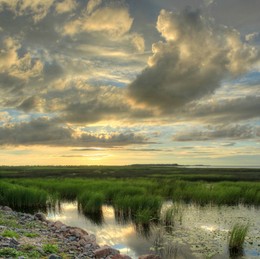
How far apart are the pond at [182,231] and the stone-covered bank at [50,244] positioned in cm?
206

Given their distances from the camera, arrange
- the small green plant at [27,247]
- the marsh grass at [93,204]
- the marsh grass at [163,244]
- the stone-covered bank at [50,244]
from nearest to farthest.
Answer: the stone-covered bank at [50,244], the small green plant at [27,247], the marsh grass at [163,244], the marsh grass at [93,204]

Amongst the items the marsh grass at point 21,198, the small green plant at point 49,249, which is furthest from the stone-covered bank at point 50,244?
the marsh grass at point 21,198

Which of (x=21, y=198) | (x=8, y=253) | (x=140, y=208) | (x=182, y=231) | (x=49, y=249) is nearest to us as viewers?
(x=8, y=253)

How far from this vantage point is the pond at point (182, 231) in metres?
16.5

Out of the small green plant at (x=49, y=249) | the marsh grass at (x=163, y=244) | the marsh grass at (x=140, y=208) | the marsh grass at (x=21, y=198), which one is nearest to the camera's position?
the small green plant at (x=49, y=249)

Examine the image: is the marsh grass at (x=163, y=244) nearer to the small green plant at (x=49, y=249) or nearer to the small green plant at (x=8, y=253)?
the small green plant at (x=49, y=249)

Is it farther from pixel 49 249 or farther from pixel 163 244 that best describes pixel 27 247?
pixel 163 244

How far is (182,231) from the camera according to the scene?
65.9 ft

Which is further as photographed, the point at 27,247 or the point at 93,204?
the point at 93,204

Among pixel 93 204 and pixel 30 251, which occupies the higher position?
pixel 30 251

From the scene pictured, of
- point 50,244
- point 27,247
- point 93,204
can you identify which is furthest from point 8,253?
point 93,204

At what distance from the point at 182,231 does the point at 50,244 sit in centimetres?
910

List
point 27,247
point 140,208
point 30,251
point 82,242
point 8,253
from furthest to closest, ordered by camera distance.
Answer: point 140,208
point 82,242
point 27,247
point 30,251
point 8,253

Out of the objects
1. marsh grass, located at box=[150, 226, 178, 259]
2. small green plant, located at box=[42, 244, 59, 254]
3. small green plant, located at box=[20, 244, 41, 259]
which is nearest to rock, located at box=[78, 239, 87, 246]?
small green plant, located at box=[42, 244, 59, 254]
